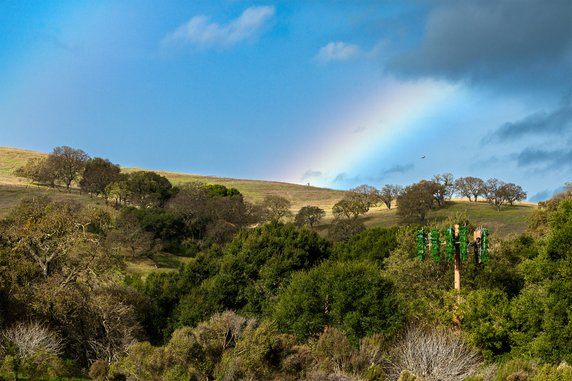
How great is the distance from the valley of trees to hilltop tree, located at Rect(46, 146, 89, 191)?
86.3 m

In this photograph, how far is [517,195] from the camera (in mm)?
133375

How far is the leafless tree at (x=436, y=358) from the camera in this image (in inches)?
1314

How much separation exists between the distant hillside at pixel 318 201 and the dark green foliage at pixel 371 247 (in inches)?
1232

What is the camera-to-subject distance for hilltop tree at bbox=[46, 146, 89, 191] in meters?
142

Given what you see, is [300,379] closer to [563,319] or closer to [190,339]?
[190,339]

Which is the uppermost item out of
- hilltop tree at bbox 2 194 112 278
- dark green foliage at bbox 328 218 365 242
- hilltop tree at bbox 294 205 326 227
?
hilltop tree at bbox 294 205 326 227

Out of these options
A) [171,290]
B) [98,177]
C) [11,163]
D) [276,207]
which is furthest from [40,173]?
[171,290]

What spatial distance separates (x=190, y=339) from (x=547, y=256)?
18.5 meters

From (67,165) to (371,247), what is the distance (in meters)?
95.4

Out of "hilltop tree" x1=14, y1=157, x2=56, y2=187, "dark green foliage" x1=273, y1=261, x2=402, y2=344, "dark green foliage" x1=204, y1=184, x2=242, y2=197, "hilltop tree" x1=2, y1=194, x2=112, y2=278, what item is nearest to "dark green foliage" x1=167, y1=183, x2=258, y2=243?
"dark green foliage" x1=204, y1=184, x2=242, y2=197

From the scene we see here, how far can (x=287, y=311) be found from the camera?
43000 millimetres

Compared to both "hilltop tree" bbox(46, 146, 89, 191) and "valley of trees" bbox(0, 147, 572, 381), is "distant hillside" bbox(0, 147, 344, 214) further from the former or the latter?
"valley of trees" bbox(0, 147, 572, 381)

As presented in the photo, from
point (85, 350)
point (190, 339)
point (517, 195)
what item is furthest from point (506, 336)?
point (517, 195)

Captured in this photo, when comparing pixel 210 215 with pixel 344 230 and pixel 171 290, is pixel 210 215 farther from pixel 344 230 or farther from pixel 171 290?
pixel 171 290
